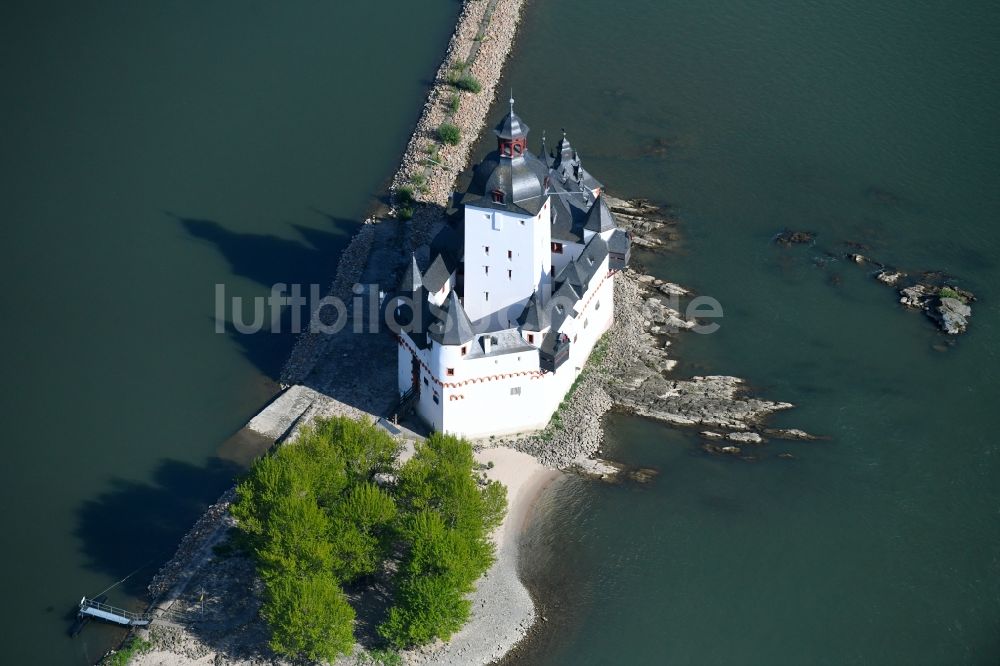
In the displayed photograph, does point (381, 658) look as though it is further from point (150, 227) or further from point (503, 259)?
point (150, 227)

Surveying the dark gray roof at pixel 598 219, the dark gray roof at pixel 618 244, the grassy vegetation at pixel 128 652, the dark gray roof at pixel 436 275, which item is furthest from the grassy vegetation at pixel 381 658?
the dark gray roof at pixel 618 244

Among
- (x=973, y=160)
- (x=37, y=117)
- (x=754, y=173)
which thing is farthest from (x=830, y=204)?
(x=37, y=117)

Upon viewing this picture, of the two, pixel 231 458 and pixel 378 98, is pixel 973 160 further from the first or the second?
pixel 231 458

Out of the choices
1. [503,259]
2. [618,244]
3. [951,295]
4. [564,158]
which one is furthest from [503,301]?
[951,295]

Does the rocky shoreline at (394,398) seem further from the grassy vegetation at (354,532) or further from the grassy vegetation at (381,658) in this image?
the grassy vegetation at (354,532)

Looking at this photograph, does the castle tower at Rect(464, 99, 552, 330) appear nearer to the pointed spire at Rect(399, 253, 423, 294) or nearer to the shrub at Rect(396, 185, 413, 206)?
the pointed spire at Rect(399, 253, 423, 294)

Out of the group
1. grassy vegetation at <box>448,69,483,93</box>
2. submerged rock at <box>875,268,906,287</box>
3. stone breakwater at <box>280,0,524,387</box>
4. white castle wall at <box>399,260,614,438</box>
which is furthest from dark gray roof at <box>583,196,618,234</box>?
grassy vegetation at <box>448,69,483,93</box>
